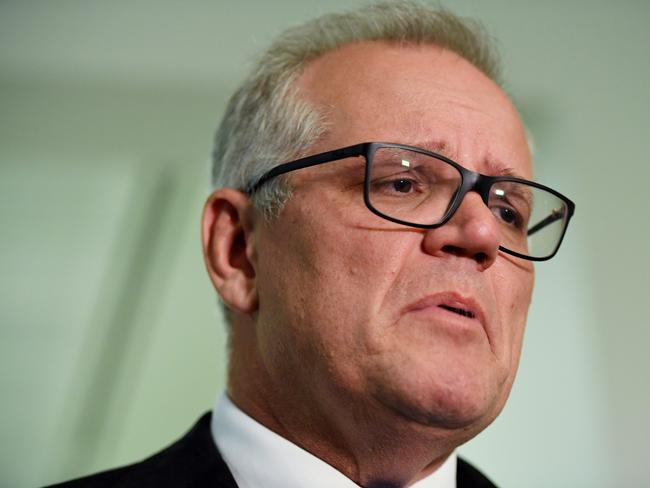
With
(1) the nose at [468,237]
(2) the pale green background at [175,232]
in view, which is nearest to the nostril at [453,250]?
(1) the nose at [468,237]

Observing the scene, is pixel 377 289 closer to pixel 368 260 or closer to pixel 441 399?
pixel 368 260

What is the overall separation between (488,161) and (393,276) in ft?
1.16

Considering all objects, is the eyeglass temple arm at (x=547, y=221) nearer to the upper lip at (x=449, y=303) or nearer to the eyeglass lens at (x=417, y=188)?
the eyeglass lens at (x=417, y=188)

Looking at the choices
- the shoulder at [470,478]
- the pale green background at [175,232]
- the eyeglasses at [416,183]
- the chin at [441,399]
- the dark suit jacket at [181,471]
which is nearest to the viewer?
the chin at [441,399]

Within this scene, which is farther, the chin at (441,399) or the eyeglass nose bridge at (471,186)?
the eyeglass nose bridge at (471,186)

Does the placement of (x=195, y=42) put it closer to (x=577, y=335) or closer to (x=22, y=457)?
(x=22, y=457)

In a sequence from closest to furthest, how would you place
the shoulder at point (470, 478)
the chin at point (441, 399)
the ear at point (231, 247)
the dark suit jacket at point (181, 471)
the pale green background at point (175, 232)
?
the chin at point (441, 399) < the dark suit jacket at point (181, 471) < the ear at point (231, 247) < the shoulder at point (470, 478) < the pale green background at point (175, 232)

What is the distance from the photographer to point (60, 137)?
2406 millimetres

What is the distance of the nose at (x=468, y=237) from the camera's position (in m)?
1.11

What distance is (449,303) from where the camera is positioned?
109cm

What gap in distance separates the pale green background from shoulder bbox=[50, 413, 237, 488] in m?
0.94

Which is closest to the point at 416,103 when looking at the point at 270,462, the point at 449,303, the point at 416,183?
the point at 416,183

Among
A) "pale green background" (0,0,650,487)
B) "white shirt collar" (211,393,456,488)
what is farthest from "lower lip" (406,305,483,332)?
"pale green background" (0,0,650,487)

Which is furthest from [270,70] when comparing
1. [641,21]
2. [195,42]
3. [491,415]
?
[641,21]
